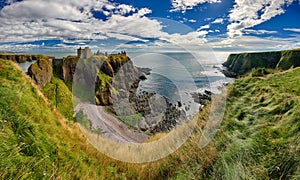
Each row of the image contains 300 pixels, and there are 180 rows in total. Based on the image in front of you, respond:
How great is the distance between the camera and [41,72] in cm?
5044

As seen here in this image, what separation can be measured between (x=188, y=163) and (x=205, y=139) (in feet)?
3.72

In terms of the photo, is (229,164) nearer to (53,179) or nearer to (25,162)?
(53,179)

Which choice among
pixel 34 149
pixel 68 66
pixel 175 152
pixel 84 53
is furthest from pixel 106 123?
pixel 34 149

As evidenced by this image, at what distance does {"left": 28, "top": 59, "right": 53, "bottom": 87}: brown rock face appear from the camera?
151 ft

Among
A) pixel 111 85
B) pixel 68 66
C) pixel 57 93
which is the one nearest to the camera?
pixel 57 93

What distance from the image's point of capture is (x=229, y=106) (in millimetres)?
9680

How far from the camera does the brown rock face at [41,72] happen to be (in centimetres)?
4606

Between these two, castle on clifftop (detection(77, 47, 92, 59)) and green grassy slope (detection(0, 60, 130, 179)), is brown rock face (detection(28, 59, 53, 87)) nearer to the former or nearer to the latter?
castle on clifftop (detection(77, 47, 92, 59))

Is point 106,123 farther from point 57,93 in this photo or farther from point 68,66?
point 68,66

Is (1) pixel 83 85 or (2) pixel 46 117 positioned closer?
(2) pixel 46 117

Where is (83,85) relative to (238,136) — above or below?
below

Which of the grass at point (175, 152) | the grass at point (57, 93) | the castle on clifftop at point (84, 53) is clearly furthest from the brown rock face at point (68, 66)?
the grass at point (175, 152)

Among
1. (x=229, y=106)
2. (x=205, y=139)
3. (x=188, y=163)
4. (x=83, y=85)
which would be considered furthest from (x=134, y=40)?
(x=83, y=85)

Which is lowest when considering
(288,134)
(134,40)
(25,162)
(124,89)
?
(124,89)
